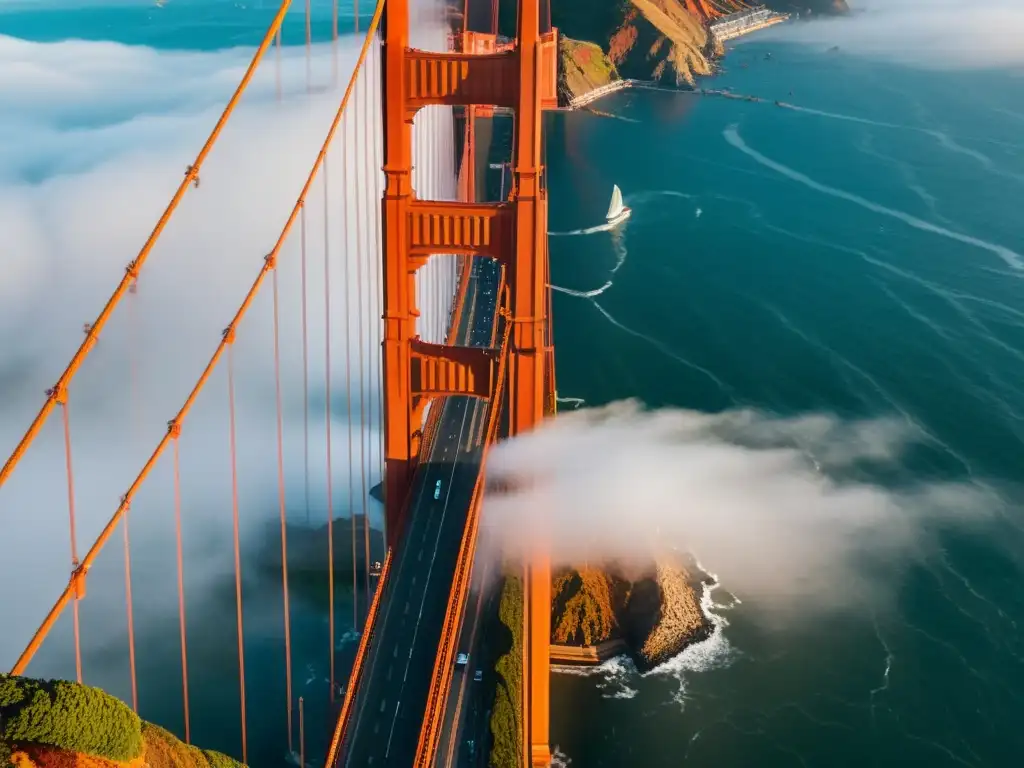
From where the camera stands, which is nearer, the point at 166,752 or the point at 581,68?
the point at 166,752

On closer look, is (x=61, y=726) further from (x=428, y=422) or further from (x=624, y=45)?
(x=624, y=45)

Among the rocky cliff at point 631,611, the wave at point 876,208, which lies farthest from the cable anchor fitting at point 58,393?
the wave at point 876,208

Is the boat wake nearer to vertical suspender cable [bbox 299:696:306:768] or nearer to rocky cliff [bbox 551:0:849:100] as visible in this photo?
rocky cliff [bbox 551:0:849:100]

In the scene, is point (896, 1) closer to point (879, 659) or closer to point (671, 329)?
point (671, 329)

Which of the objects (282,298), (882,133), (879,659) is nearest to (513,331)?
(879,659)

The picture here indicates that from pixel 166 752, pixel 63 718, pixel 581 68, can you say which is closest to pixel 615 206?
pixel 581 68
